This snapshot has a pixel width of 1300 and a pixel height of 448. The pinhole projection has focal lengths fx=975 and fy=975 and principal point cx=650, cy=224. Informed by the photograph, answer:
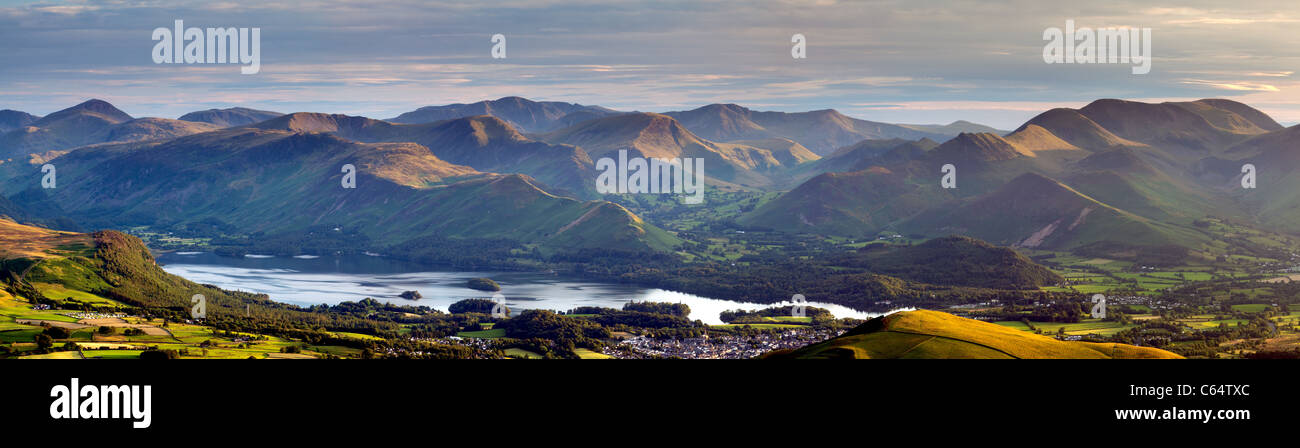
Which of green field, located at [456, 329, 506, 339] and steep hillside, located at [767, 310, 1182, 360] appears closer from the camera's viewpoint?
steep hillside, located at [767, 310, 1182, 360]

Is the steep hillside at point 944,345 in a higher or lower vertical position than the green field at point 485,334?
higher

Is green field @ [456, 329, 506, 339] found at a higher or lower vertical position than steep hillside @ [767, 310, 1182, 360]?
lower

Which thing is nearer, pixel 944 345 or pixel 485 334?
pixel 944 345

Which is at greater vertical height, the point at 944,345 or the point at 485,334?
the point at 944,345

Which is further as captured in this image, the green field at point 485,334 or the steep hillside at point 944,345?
the green field at point 485,334
